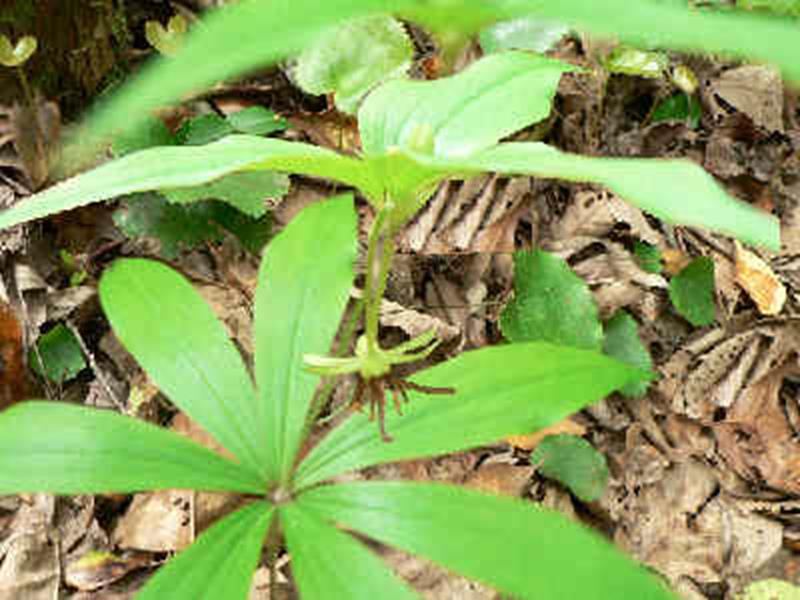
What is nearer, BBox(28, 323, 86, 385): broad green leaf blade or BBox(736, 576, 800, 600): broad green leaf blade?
BBox(736, 576, 800, 600): broad green leaf blade

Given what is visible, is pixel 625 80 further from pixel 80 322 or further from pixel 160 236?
pixel 80 322

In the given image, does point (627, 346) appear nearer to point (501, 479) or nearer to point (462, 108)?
point (501, 479)

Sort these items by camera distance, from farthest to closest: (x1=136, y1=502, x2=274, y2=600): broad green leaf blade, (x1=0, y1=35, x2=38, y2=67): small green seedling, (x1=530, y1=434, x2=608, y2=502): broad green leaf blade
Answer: (x1=0, y1=35, x2=38, y2=67): small green seedling, (x1=530, y1=434, x2=608, y2=502): broad green leaf blade, (x1=136, y1=502, x2=274, y2=600): broad green leaf blade

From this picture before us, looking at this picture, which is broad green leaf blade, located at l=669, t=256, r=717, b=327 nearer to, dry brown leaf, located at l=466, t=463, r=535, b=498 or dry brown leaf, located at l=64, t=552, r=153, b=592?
dry brown leaf, located at l=466, t=463, r=535, b=498

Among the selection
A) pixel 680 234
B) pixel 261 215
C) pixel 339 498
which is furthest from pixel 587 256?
pixel 339 498

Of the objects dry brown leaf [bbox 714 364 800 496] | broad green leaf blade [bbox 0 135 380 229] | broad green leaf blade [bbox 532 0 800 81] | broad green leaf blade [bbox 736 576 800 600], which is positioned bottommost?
broad green leaf blade [bbox 736 576 800 600]

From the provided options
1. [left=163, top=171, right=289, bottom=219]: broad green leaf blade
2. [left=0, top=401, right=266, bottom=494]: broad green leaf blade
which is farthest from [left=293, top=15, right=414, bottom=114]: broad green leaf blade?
[left=0, top=401, right=266, bottom=494]: broad green leaf blade
